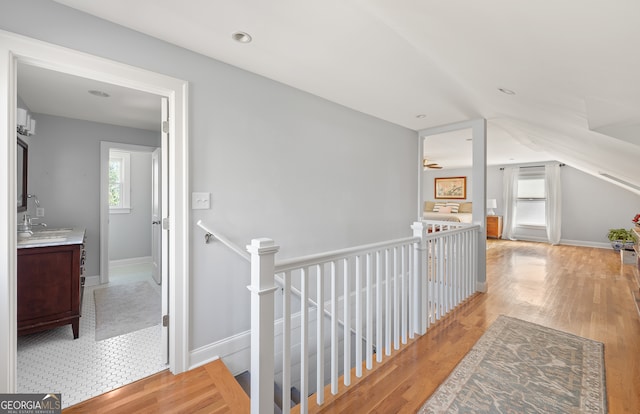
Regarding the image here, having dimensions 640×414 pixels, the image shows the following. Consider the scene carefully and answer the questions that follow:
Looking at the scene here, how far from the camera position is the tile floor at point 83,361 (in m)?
1.77

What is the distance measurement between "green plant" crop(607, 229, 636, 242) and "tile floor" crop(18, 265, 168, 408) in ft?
27.6

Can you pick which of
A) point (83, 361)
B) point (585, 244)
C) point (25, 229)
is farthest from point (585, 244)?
point (25, 229)

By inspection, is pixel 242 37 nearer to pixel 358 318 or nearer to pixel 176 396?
pixel 358 318

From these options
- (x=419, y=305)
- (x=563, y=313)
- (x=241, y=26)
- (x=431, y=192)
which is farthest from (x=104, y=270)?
(x=431, y=192)

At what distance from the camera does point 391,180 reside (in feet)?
12.7

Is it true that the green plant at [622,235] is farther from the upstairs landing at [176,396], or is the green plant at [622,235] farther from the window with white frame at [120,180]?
the window with white frame at [120,180]

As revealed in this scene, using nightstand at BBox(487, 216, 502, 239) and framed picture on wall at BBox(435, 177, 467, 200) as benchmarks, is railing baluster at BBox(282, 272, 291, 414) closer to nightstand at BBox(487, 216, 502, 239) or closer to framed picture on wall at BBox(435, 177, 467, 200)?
nightstand at BBox(487, 216, 502, 239)

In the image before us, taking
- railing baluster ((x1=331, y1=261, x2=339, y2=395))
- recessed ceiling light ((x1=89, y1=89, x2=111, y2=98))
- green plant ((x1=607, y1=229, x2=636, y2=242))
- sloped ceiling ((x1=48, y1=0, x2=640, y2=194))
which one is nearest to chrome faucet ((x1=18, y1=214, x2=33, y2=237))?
recessed ceiling light ((x1=89, y1=89, x2=111, y2=98))

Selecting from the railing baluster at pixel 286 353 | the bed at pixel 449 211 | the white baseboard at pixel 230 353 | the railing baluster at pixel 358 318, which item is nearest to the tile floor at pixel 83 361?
the white baseboard at pixel 230 353

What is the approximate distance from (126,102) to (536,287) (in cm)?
540

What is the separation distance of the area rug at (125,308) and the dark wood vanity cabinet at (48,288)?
30 cm

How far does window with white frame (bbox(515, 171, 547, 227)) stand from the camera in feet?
24.5

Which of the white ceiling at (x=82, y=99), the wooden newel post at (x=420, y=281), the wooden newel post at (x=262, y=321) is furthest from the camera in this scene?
the wooden newel post at (x=420, y=281)

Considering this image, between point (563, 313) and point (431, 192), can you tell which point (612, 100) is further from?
point (431, 192)
